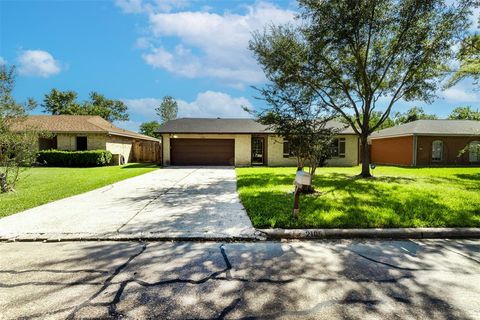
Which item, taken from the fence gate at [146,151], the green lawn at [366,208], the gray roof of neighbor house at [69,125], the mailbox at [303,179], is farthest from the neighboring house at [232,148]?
the mailbox at [303,179]

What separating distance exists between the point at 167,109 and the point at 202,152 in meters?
38.2

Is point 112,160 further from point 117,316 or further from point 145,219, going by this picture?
point 117,316

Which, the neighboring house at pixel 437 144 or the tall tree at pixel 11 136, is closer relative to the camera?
the tall tree at pixel 11 136

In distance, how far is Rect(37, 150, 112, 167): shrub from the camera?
63.8 ft

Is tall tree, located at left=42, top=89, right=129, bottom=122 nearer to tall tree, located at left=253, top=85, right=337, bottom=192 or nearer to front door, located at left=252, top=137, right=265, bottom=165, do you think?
front door, located at left=252, top=137, right=265, bottom=165

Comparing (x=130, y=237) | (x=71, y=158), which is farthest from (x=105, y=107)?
(x=130, y=237)

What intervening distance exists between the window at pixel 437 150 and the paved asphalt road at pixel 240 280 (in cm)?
2036

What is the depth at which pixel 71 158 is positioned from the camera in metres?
19.5

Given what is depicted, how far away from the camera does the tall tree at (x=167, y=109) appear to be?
55688 millimetres

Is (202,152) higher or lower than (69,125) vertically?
lower

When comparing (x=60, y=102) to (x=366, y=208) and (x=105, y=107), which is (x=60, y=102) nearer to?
(x=105, y=107)

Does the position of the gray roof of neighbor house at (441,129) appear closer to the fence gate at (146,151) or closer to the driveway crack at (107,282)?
the fence gate at (146,151)

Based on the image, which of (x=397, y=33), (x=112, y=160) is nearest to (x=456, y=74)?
(x=397, y=33)

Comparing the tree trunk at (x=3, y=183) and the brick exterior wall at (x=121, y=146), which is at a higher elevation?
the brick exterior wall at (x=121, y=146)
